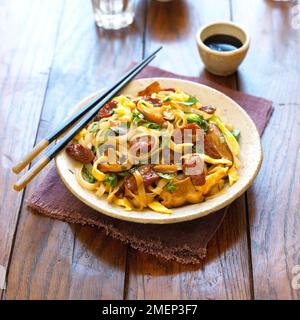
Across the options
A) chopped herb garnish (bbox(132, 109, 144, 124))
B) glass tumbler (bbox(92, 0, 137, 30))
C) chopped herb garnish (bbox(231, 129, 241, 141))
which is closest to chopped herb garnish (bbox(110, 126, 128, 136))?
chopped herb garnish (bbox(132, 109, 144, 124))

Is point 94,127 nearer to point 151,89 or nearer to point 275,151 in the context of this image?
point 151,89

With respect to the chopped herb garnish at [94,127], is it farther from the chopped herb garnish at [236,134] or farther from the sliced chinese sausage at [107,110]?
the chopped herb garnish at [236,134]

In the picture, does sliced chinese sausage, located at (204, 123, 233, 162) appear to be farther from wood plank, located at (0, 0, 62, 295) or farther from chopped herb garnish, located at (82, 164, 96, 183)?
wood plank, located at (0, 0, 62, 295)

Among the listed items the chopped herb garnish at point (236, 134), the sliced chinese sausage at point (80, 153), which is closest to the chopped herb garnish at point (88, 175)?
the sliced chinese sausage at point (80, 153)

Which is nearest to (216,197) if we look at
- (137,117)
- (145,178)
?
(145,178)

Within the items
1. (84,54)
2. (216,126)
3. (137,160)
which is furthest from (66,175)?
(84,54)

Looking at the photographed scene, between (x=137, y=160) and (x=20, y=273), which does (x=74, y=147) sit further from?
(x=20, y=273)
